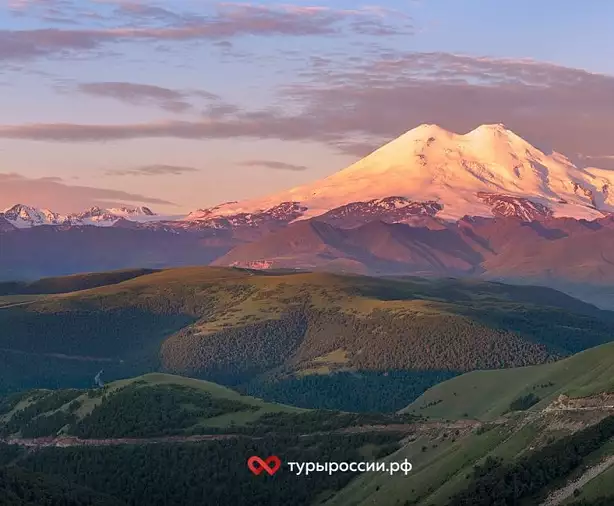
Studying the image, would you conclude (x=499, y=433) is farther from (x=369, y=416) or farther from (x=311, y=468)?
(x=369, y=416)

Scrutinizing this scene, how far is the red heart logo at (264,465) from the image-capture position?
176500 mm

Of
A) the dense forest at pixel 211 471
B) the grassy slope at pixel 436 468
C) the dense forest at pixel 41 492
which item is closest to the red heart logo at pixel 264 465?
the dense forest at pixel 211 471

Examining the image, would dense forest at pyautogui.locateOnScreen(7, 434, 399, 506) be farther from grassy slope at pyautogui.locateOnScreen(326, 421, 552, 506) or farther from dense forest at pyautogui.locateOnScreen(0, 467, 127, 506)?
dense forest at pyautogui.locateOnScreen(0, 467, 127, 506)

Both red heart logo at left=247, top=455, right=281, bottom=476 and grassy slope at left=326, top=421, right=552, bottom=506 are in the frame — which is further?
red heart logo at left=247, top=455, right=281, bottom=476

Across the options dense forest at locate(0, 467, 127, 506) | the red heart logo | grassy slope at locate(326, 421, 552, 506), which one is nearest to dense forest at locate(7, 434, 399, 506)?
the red heart logo

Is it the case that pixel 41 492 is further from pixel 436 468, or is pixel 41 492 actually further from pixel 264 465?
pixel 436 468

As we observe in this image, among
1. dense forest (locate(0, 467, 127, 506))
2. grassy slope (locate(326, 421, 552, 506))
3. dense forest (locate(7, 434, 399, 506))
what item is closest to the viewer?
grassy slope (locate(326, 421, 552, 506))

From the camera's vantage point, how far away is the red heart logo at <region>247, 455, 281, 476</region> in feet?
579

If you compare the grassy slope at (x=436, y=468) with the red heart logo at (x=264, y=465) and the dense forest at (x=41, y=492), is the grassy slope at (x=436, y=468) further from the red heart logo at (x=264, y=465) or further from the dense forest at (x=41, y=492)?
the dense forest at (x=41, y=492)

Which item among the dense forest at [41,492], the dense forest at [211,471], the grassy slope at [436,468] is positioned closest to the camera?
the grassy slope at [436,468]

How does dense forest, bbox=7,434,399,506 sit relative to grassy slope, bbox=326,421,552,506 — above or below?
below

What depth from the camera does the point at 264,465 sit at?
178 metres

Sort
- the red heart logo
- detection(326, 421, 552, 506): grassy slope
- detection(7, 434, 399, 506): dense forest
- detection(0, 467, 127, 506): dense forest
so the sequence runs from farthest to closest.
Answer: the red heart logo < detection(7, 434, 399, 506): dense forest < detection(0, 467, 127, 506): dense forest < detection(326, 421, 552, 506): grassy slope

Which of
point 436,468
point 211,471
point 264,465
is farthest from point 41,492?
point 436,468
